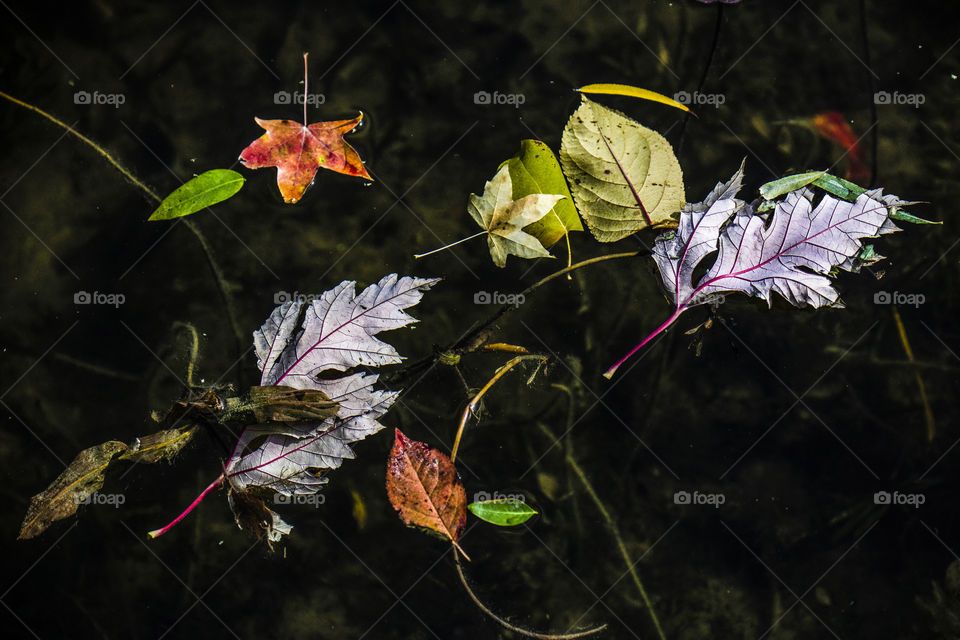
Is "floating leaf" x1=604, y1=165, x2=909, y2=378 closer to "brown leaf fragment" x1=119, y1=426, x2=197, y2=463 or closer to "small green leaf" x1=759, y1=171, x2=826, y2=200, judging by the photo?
"small green leaf" x1=759, y1=171, x2=826, y2=200

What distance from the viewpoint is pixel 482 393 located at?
1149 millimetres

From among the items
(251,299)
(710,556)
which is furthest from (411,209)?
(710,556)

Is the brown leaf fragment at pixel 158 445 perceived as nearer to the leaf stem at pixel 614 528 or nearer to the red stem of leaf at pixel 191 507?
the red stem of leaf at pixel 191 507

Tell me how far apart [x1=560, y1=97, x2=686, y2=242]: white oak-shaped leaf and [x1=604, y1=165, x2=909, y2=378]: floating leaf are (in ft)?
0.19

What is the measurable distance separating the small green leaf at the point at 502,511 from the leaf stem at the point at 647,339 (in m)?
0.30

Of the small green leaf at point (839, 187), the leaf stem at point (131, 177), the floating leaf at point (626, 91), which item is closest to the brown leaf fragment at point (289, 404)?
the leaf stem at point (131, 177)

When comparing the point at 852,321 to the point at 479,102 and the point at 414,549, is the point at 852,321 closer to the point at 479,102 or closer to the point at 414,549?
the point at 479,102

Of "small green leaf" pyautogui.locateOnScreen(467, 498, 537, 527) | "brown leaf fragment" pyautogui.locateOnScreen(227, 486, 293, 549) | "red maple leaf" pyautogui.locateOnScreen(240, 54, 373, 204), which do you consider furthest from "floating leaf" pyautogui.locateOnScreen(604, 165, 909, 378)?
"brown leaf fragment" pyautogui.locateOnScreen(227, 486, 293, 549)

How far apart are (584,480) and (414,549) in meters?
0.36

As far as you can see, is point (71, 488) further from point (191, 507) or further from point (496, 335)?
point (496, 335)

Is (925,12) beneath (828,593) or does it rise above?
above

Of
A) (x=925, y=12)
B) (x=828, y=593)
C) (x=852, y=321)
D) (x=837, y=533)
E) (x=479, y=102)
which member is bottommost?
(x=828, y=593)

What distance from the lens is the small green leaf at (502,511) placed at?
111 cm

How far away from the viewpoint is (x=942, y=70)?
116 centimetres
